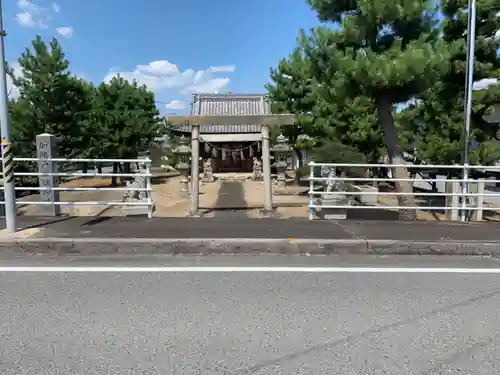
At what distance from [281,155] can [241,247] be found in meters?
15.6

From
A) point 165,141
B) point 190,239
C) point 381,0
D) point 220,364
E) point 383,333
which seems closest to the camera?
point 220,364

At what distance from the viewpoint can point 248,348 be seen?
10.2 feet

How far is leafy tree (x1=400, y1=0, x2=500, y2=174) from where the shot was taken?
10164 millimetres

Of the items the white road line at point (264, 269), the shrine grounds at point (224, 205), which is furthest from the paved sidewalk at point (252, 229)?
the shrine grounds at point (224, 205)

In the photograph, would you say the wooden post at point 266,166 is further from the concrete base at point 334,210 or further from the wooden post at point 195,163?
the concrete base at point 334,210

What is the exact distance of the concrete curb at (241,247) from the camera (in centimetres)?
588

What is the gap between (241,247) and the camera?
19.4 feet

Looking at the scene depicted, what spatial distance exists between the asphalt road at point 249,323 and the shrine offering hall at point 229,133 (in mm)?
7270

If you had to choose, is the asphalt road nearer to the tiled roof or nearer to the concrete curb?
the concrete curb

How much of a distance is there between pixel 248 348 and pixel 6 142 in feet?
17.4

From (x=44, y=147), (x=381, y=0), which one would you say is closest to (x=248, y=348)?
(x=44, y=147)

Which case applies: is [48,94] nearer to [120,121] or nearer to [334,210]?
[120,121]

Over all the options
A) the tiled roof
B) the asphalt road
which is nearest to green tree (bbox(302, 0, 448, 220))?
the asphalt road

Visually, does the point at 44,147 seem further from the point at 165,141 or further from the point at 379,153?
the point at 165,141
